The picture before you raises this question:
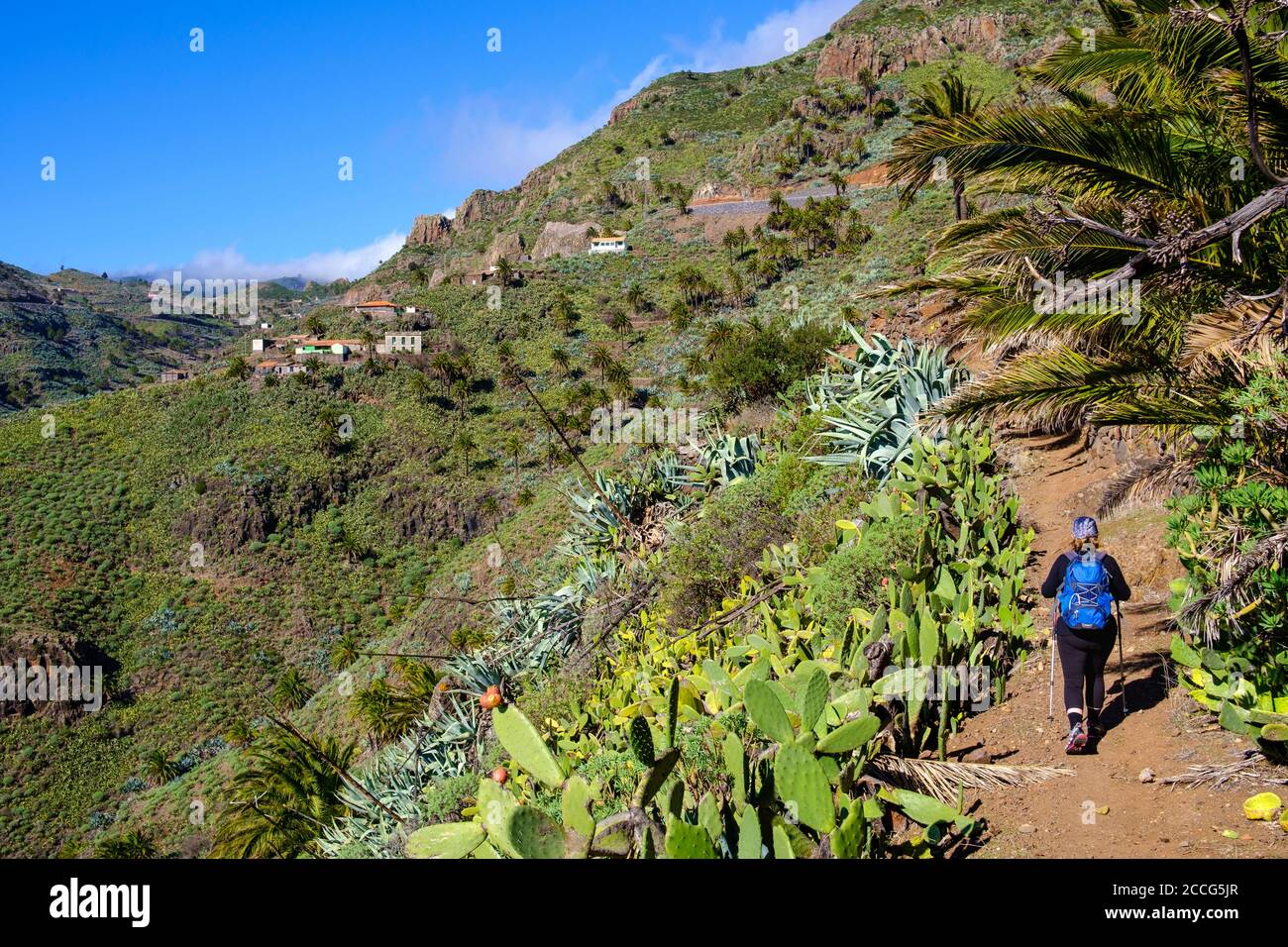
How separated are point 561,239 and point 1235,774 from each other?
234 feet

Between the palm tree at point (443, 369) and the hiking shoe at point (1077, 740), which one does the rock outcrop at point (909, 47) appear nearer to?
the palm tree at point (443, 369)

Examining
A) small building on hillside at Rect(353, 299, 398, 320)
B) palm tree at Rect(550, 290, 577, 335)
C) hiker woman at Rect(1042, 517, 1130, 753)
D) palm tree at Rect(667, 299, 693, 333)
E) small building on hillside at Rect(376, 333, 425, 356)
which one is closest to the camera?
hiker woman at Rect(1042, 517, 1130, 753)

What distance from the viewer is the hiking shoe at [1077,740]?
4.01 metres

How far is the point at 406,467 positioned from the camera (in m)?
38.9

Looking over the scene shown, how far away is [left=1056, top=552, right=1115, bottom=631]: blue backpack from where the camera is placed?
14.1 feet

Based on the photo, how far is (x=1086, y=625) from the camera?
4285mm

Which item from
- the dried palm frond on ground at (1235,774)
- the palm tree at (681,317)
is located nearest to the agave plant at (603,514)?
the dried palm frond on ground at (1235,774)

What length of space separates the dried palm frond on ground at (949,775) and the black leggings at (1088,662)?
0.51 m

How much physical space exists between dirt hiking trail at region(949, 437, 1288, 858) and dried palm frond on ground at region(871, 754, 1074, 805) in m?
0.06

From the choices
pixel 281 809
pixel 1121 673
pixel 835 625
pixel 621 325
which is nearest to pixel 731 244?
pixel 621 325

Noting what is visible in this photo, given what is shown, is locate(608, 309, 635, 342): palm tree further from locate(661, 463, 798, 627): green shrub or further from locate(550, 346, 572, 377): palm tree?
locate(661, 463, 798, 627): green shrub

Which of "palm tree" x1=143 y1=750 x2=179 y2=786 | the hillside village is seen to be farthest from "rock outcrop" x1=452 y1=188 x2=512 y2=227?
"palm tree" x1=143 y1=750 x2=179 y2=786

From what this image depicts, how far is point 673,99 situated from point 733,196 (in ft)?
129
